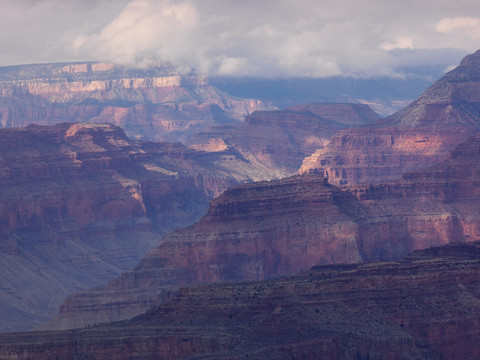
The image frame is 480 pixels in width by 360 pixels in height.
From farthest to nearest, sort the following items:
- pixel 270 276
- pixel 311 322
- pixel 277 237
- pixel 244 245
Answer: pixel 277 237 < pixel 244 245 < pixel 270 276 < pixel 311 322

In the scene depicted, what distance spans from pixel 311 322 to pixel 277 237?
4907 centimetres

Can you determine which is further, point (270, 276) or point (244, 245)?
point (244, 245)

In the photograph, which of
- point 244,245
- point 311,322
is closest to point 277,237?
point 244,245

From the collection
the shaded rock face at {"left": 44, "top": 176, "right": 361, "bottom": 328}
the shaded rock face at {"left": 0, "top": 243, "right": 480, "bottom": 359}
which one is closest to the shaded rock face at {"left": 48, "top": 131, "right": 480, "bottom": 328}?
the shaded rock face at {"left": 44, "top": 176, "right": 361, "bottom": 328}

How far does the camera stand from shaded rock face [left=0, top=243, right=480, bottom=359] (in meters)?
106

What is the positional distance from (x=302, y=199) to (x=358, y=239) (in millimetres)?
5931

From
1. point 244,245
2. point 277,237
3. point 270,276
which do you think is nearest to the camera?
point 270,276

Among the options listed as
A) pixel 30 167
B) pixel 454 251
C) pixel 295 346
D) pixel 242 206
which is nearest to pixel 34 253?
pixel 30 167

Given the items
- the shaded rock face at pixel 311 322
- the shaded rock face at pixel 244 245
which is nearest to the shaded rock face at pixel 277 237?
the shaded rock face at pixel 244 245

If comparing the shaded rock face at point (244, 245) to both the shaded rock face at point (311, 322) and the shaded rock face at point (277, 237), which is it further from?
the shaded rock face at point (311, 322)

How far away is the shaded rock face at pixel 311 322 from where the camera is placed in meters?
106

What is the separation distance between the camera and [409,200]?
17088 centimetres

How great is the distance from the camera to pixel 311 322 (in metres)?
109

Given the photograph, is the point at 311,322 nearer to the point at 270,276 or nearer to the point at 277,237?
the point at 270,276
